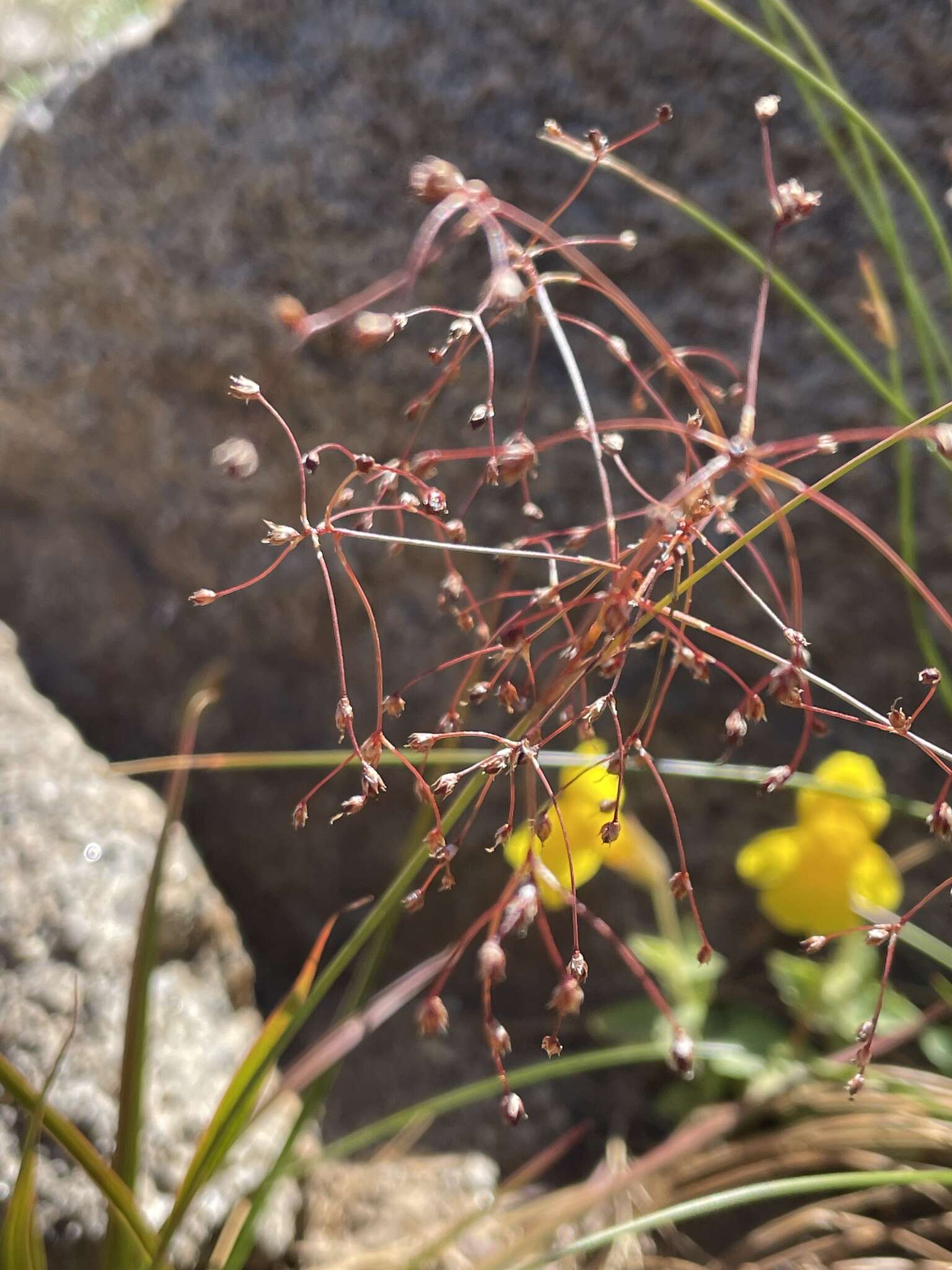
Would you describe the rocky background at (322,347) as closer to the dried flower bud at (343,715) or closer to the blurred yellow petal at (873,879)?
the blurred yellow petal at (873,879)

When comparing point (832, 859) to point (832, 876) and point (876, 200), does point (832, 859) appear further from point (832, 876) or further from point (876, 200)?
point (876, 200)

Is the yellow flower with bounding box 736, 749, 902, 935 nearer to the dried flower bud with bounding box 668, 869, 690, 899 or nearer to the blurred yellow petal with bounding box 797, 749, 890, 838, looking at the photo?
the blurred yellow petal with bounding box 797, 749, 890, 838

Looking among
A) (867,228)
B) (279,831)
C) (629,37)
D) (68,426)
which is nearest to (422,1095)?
(279,831)

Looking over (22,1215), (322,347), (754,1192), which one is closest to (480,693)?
(754,1192)

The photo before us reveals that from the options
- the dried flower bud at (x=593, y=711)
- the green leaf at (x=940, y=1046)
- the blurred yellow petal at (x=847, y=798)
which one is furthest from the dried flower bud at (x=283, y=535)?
the green leaf at (x=940, y=1046)

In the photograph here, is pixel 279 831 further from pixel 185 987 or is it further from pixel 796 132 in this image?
pixel 796 132
